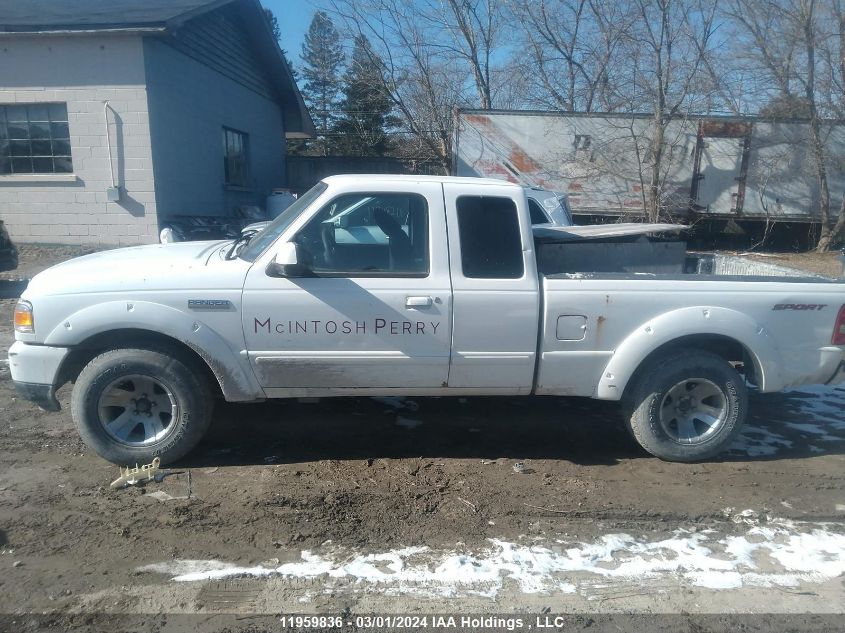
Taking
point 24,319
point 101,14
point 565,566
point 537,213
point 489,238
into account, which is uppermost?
point 101,14

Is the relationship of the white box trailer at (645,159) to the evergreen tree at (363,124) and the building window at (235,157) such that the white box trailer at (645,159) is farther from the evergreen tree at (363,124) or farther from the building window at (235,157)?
the evergreen tree at (363,124)

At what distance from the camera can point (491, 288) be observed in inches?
170

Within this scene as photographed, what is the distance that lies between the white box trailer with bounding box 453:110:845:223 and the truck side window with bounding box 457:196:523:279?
39.3 ft

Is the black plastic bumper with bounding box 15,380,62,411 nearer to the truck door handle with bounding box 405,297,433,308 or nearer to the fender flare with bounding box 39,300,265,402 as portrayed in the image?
the fender flare with bounding box 39,300,265,402

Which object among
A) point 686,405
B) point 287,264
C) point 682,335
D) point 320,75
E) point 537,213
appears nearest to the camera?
point 287,264

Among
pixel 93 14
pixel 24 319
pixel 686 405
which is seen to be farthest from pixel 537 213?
pixel 93 14

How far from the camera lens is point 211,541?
3.59m

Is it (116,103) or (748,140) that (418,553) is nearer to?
(116,103)

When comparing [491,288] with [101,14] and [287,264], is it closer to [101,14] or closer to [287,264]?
[287,264]

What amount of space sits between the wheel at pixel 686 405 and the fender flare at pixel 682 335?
180 mm

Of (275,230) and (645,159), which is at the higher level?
(645,159)

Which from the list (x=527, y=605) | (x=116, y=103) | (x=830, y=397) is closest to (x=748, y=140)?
(x=830, y=397)

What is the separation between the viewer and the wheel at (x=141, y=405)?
4191 mm

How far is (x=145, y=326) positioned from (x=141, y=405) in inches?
23.3
